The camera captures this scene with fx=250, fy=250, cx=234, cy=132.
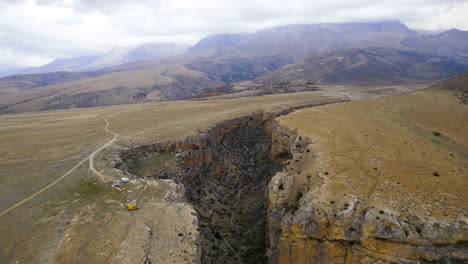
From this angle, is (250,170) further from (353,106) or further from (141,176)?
(353,106)

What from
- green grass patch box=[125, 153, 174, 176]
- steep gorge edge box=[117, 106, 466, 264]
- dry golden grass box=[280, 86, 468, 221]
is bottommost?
steep gorge edge box=[117, 106, 466, 264]

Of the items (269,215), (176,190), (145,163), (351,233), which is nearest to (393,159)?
(351,233)

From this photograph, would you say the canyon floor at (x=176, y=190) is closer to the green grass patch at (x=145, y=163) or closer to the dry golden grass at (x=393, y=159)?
the dry golden grass at (x=393, y=159)

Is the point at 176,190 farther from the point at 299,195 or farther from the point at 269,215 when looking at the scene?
the point at 299,195

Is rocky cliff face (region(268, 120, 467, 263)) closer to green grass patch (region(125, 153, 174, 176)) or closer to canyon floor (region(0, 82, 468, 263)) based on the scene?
canyon floor (region(0, 82, 468, 263))

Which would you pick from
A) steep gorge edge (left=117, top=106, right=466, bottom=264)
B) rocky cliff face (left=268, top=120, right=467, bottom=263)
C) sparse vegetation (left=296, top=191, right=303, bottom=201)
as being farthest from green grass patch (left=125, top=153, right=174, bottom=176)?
sparse vegetation (left=296, top=191, right=303, bottom=201)

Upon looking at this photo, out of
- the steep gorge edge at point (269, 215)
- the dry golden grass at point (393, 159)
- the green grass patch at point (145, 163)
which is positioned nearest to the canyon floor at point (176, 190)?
the dry golden grass at point (393, 159)

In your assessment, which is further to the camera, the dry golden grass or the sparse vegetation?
the sparse vegetation

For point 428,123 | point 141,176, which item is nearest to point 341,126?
point 428,123
